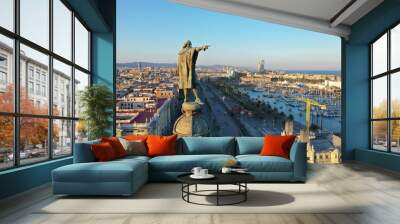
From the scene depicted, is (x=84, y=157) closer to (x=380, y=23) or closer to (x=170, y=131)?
(x=170, y=131)

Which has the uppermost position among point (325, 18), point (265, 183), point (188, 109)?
point (325, 18)

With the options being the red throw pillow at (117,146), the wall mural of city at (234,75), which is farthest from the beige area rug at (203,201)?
the wall mural of city at (234,75)

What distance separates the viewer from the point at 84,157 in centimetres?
581

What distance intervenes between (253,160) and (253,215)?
7.47 ft

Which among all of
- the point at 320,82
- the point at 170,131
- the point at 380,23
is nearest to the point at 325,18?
the point at 380,23

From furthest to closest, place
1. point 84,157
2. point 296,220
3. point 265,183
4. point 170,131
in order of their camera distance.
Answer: point 170,131 → point 265,183 → point 84,157 → point 296,220

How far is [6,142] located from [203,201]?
268 centimetres

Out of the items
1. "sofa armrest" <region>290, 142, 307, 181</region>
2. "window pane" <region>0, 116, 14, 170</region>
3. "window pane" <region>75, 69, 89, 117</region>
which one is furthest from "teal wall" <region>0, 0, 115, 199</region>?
"sofa armrest" <region>290, 142, 307, 181</region>

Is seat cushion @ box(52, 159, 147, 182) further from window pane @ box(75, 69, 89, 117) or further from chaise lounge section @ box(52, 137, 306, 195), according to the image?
window pane @ box(75, 69, 89, 117)

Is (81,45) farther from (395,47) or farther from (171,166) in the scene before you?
(395,47)

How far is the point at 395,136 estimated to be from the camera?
8539 mm

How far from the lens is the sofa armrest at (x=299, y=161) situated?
6281mm

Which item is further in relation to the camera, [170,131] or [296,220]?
[170,131]

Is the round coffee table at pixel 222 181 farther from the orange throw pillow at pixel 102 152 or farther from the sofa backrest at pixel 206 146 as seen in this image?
the sofa backrest at pixel 206 146
